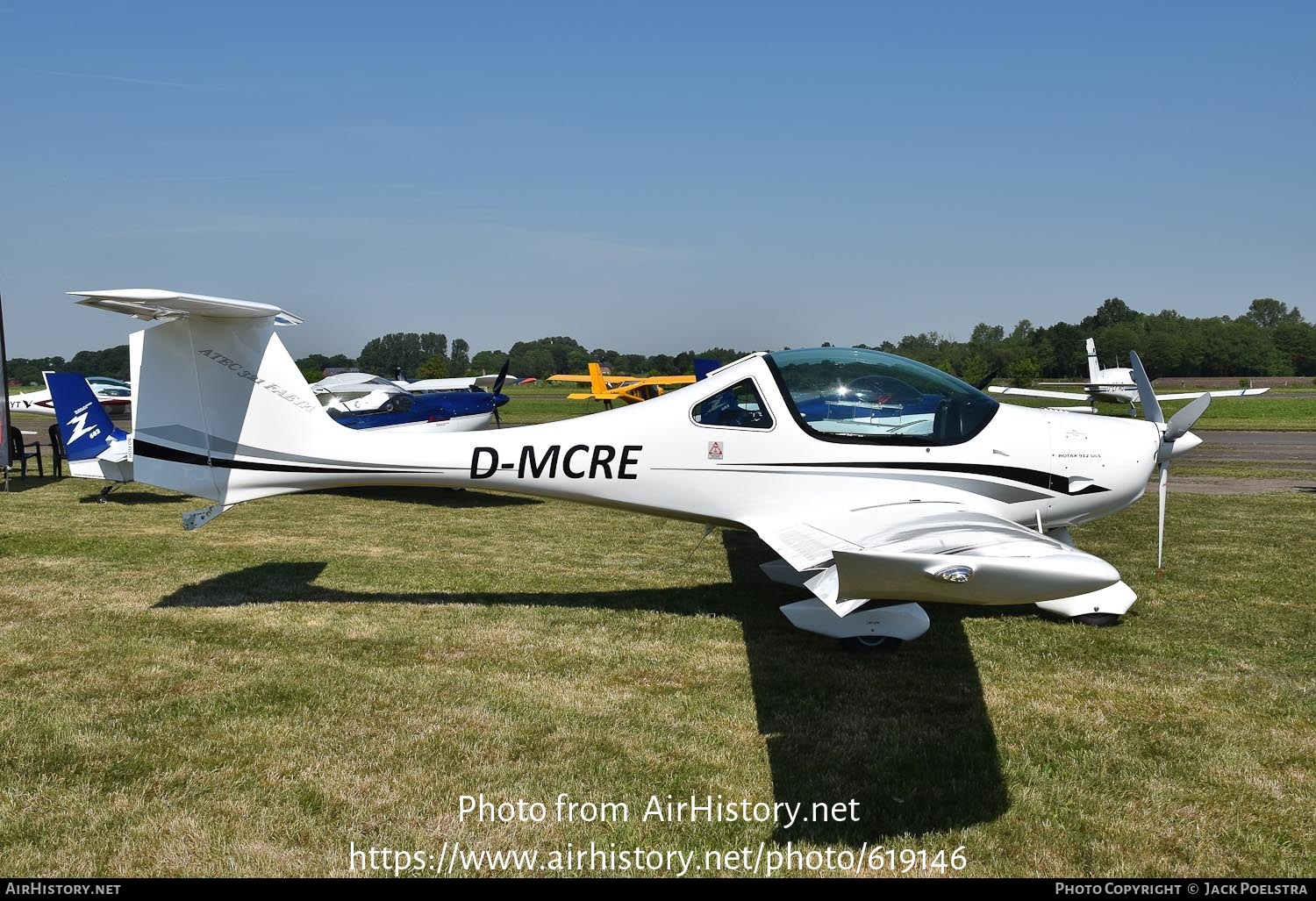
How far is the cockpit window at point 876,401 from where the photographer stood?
631 cm

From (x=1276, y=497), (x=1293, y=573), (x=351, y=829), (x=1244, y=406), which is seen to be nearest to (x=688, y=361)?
(x=1244, y=406)

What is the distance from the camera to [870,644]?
5.86 m

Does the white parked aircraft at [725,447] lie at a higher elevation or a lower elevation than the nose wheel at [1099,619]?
higher

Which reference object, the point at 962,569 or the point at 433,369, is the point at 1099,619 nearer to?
the point at 962,569

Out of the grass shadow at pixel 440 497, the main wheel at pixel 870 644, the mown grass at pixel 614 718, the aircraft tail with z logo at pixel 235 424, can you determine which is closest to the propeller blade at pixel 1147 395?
the mown grass at pixel 614 718

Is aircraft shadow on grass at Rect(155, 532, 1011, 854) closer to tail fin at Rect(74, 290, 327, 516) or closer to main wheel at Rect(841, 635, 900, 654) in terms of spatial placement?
main wheel at Rect(841, 635, 900, 654)

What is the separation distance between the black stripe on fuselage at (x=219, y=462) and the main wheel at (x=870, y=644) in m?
3.18

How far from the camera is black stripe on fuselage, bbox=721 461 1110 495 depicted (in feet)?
20.5

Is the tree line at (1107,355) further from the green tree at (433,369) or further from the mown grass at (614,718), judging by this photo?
the mown grass at (614,718)

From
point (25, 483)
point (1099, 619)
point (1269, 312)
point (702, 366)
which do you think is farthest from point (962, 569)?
point (1269, 312)

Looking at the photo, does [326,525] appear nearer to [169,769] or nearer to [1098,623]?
[169,769]

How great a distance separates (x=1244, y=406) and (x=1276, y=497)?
34.5 metres

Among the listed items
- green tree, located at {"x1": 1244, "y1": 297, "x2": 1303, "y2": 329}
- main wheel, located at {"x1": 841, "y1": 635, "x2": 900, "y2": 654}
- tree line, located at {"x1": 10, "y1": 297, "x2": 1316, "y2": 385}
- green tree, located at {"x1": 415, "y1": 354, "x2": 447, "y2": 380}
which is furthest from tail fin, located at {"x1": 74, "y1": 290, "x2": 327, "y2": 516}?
green tree, located at {"x1": 1244, "y1": 297, "x2": 1303, "y2": 329}
